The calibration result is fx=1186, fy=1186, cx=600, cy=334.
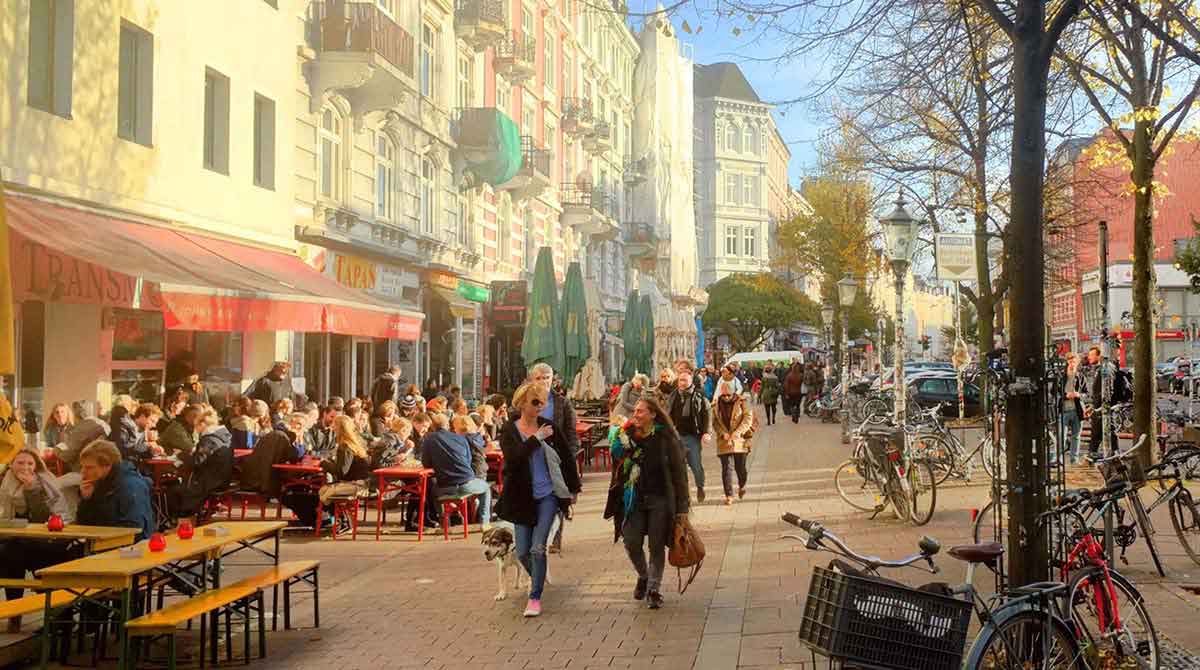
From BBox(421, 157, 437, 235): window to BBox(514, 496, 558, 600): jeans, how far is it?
60.6 feet

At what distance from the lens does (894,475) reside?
1289cm

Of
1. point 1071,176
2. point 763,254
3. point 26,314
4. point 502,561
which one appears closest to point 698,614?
point 502,561

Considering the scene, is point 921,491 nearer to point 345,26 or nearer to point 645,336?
point 345,26

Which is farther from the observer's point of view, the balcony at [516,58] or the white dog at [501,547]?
the balcony at [516,58]

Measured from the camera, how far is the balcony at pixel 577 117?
3997 centimetres

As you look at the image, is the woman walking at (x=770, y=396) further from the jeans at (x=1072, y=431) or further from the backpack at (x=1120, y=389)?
the jeans at (x=1072, y=431)

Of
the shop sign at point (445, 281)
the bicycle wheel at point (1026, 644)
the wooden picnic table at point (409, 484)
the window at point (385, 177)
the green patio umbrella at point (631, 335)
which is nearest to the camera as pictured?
the bicycle wheel at point (1026, 644)

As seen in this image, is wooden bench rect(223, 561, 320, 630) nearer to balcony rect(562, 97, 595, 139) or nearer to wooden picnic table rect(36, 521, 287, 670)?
wooden picnic table rect(36, 521, 287, 670)

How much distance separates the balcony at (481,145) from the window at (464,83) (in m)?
0.70

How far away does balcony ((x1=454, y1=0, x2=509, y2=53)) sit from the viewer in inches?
1123

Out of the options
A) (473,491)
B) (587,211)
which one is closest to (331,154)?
(473,491)

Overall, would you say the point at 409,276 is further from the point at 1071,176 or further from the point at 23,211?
the point at 1071,176

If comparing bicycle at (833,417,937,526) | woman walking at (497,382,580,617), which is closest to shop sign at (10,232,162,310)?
woman walking at (497,382,580,617)

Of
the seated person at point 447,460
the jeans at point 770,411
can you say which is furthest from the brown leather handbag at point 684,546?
the jeans at point 770,411
